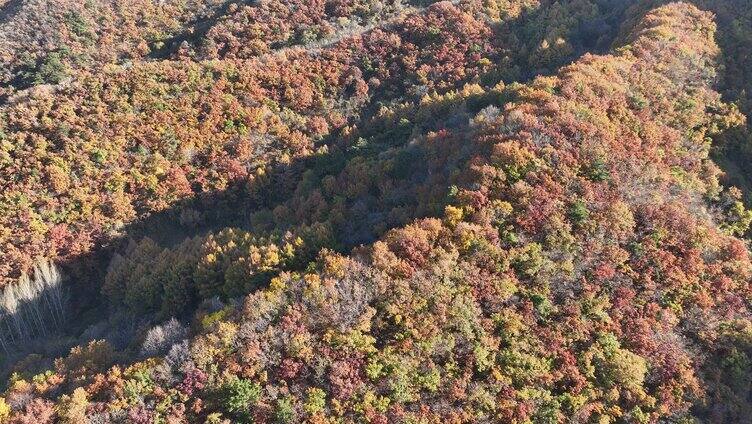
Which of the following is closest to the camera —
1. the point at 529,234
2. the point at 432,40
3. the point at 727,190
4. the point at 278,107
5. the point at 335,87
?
the point at 529,234

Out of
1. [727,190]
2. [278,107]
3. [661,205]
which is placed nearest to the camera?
[661,205]

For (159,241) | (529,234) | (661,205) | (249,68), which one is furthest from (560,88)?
(159,241)

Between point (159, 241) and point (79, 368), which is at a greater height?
point (79, 368)

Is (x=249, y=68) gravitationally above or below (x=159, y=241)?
above

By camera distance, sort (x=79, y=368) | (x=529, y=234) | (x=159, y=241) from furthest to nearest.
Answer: (x=159, y=241), (x=529, y=234), (x=79, y=368)

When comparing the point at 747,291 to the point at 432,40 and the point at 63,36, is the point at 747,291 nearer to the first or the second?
the point at 432,40

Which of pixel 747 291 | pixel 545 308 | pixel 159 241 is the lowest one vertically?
pixel 159 241

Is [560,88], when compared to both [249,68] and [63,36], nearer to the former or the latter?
[249,68]

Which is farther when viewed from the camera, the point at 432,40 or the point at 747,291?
the point at 432,40

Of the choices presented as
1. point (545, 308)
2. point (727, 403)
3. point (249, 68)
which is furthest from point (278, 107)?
point (727, 403)
